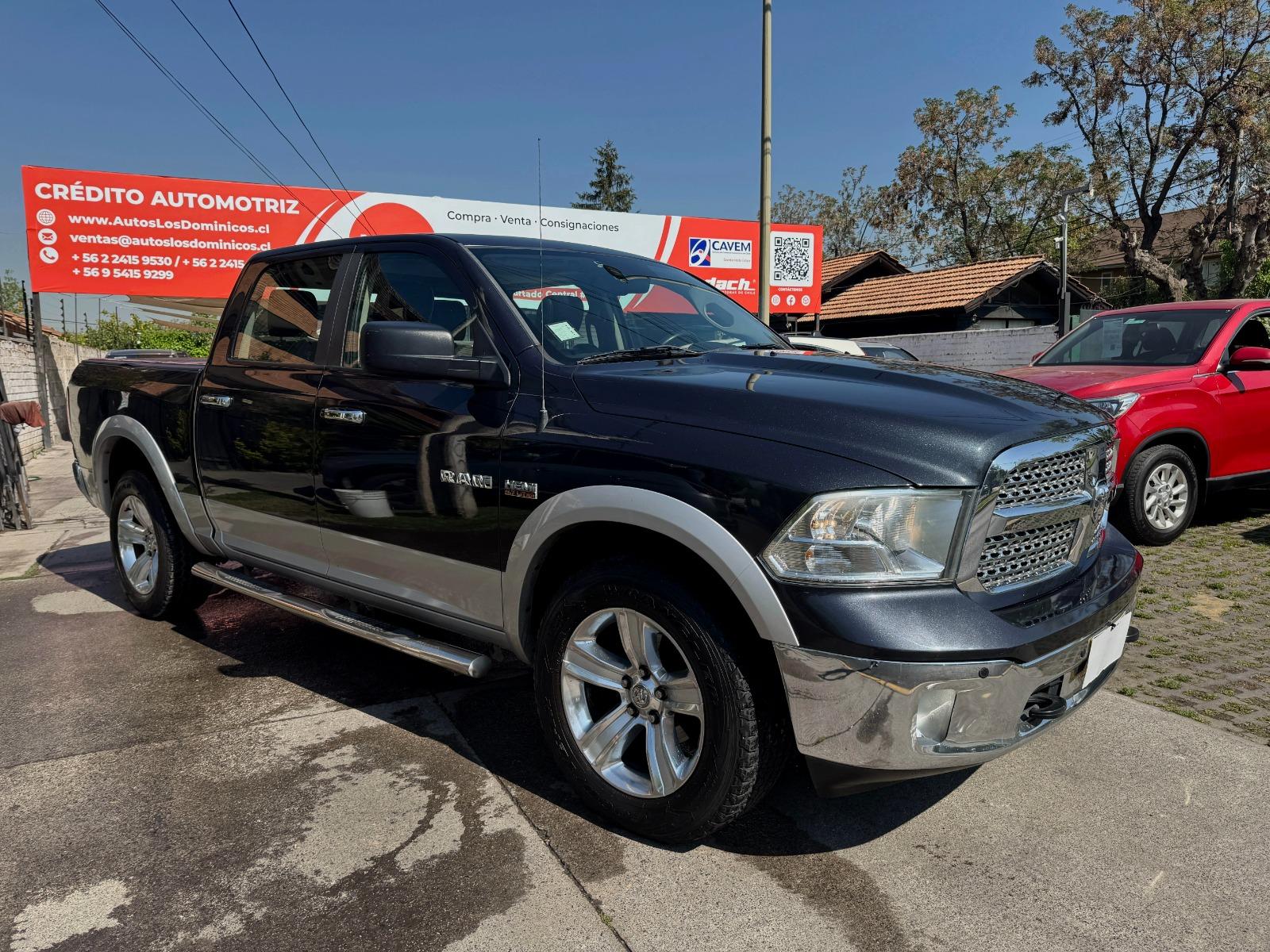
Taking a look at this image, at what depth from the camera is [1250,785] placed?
3109mm

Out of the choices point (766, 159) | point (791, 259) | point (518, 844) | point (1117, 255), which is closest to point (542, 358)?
point (518, 844)

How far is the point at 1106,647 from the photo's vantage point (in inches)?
106

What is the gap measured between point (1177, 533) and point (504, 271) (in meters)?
5.62

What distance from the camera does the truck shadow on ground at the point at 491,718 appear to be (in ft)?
9.36

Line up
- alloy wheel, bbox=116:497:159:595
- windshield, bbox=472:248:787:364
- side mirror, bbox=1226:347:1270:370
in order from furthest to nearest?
side mirror, bbox=1226:347:1270:370, alloy wheel, bbox=116:497:159:595, windshield, bbox=472:248:787:364

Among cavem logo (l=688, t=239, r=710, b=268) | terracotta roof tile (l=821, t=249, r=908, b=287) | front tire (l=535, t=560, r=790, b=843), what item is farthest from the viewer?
terracotta roof tile (l=821, t=249, r=908, b=287)

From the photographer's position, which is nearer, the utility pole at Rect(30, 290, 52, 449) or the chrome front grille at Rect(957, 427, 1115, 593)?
the chrome front grille at Rect(957, 427, 1115, 593)

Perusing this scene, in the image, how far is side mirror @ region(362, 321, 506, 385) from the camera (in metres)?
3.01

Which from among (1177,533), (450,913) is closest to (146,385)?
A: (450,913)

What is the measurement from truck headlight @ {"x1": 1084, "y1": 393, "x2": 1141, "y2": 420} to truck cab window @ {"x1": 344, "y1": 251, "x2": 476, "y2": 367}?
4.70 metres

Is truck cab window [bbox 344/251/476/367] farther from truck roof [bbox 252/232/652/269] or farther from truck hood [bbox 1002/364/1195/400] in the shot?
truck hood [bbox 1002/364/1195/400]

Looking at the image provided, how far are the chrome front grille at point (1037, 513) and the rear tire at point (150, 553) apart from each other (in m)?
4.16

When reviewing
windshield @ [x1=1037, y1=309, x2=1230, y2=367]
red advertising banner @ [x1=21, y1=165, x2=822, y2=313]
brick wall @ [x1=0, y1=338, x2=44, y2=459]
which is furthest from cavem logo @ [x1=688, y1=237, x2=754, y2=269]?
brick wall @ [x1=0, y1=338, x2=44, y2=459]

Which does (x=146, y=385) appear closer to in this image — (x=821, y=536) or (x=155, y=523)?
(x=155, y=523)
